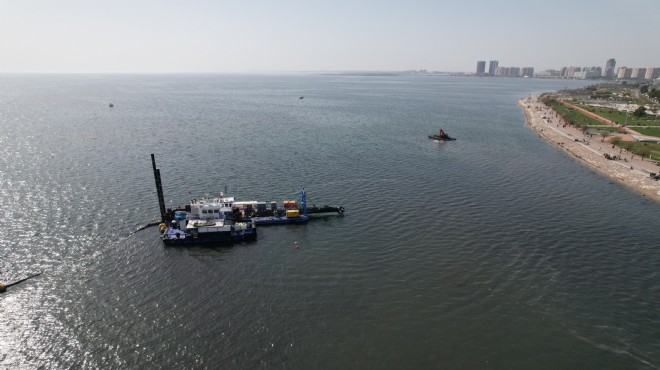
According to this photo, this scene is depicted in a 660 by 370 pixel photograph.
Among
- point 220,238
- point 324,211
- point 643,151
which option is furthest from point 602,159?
point 220,238

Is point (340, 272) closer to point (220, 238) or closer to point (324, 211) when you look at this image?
point (324, 211)

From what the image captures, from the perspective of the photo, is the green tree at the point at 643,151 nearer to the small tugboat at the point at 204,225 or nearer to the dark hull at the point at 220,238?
the dark hull at the point at 220,238

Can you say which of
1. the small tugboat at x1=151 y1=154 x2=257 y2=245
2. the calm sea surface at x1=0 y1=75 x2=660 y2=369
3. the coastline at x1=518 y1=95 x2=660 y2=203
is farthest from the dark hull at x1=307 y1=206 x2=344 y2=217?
the coastline at x1=518 y1=95 x2=660 y2=203

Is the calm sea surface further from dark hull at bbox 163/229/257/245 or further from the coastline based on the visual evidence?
the coastline

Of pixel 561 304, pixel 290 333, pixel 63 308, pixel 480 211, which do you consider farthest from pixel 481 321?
pixel 63 308

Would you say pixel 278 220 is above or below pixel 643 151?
below

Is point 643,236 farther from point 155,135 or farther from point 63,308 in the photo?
point 155,135
